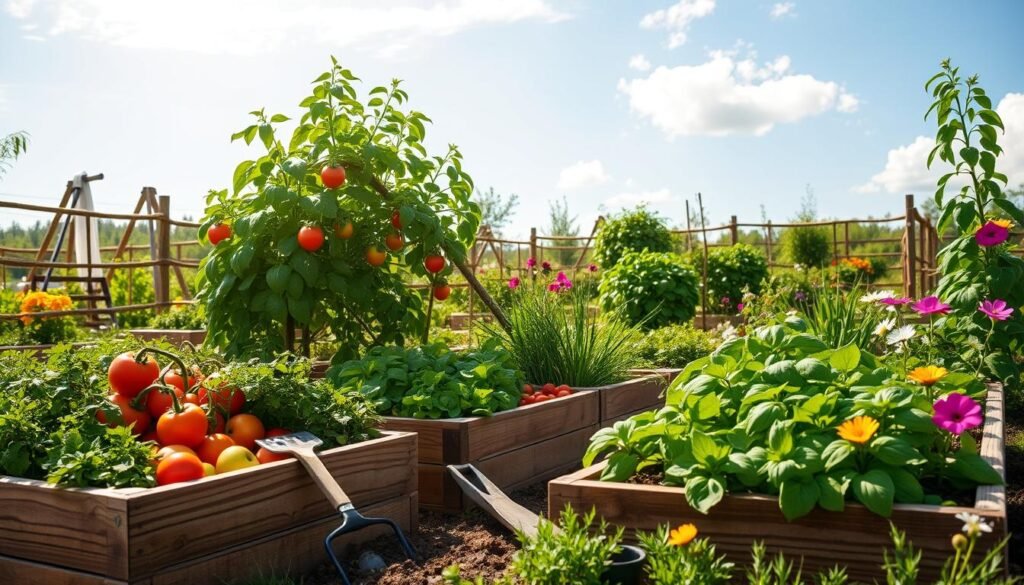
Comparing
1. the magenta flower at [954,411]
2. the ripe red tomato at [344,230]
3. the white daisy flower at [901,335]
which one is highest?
the ripe red tomato at [344,230]

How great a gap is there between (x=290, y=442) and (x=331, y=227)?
1.94m

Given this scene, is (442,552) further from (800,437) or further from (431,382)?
(800,437)

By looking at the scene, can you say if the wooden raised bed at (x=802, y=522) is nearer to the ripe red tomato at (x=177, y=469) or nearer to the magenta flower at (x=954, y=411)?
the magenta flower at (x=954, y=411)

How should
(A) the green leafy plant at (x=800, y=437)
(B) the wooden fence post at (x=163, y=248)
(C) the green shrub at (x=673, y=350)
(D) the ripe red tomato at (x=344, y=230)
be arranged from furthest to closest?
1. (B) the wooden fence post at (x=163, y=248)
2. (C) the green shrub at (x=673, y=350)
3. (D) the ripe red tomato at (x=344, y=230)
4. (A) the green leafy plant at (x=800, y=437)

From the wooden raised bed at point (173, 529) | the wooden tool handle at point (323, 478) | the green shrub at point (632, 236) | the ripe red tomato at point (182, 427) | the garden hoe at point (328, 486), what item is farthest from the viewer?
the green shrub at point (632, 236)

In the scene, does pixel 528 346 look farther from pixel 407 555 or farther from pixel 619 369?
pixel 407 555

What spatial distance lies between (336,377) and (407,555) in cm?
136

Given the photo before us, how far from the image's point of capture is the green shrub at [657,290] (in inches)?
338

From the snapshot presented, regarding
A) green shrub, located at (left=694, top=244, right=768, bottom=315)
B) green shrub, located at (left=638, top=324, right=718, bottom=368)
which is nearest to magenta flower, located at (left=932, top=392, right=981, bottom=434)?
green shrub, located at (left=638, top=324, right=718, bottom=368)

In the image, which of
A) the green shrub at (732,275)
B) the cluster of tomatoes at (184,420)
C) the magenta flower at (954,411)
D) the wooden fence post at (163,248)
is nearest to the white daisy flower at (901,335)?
the magenta flower at (954,411)

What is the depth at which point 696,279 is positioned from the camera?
9.02 metres

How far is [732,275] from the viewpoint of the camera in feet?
39.2

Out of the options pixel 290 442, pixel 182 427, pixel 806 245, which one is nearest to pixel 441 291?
pixel 290 442

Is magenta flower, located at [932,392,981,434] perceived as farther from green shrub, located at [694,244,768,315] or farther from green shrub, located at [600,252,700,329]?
green shrub, located at [694,244,768,315]
